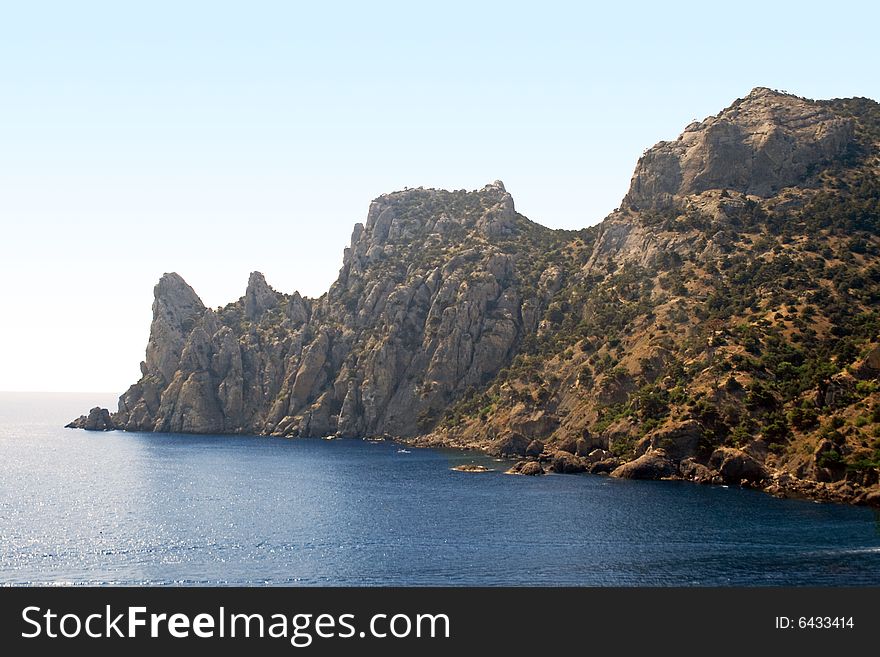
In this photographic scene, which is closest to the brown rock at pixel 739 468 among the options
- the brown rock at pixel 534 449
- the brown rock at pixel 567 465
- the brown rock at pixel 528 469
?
the brown rock at pixel 567 465

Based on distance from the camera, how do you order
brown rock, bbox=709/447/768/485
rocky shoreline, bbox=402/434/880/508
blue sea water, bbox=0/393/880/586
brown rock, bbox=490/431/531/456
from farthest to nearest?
brown rock, bbox=490/431/531/456
brown rock, bbox=709/447/768/485
rocky shoreline, bbox=402/434/880/508
blue sea water, bbox=0/393/880/586

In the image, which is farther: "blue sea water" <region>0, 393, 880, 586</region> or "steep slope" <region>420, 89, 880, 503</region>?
"steep slope" <region>420, 89, 880, 503</region>

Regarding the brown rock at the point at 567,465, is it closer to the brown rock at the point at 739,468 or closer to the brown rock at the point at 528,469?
the brown rock at the point at 528,469

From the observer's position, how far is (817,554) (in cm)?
8794

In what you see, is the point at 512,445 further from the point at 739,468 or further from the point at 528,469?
the point at 739,468

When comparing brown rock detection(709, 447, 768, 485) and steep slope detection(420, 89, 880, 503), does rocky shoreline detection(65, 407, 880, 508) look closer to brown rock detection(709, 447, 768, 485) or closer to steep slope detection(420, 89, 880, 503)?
brown rock detection(709, 447, 768, 485)

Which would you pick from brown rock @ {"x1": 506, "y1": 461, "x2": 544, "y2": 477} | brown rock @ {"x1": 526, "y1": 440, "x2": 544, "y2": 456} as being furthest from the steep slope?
brown rock @ {"x1": 506, "y1": 461, "x2": 544, "y2": 477}

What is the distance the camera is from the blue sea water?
3238 inches

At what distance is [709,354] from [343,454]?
8361 centimetres

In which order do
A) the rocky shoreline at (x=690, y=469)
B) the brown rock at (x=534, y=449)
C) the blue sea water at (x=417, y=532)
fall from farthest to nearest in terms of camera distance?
the brown rock at (x=534, y=449)
the rocky shoreline at (x=690, y=469)
the blue sea water at (x=417, y=532)

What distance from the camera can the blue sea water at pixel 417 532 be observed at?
8225 cm
